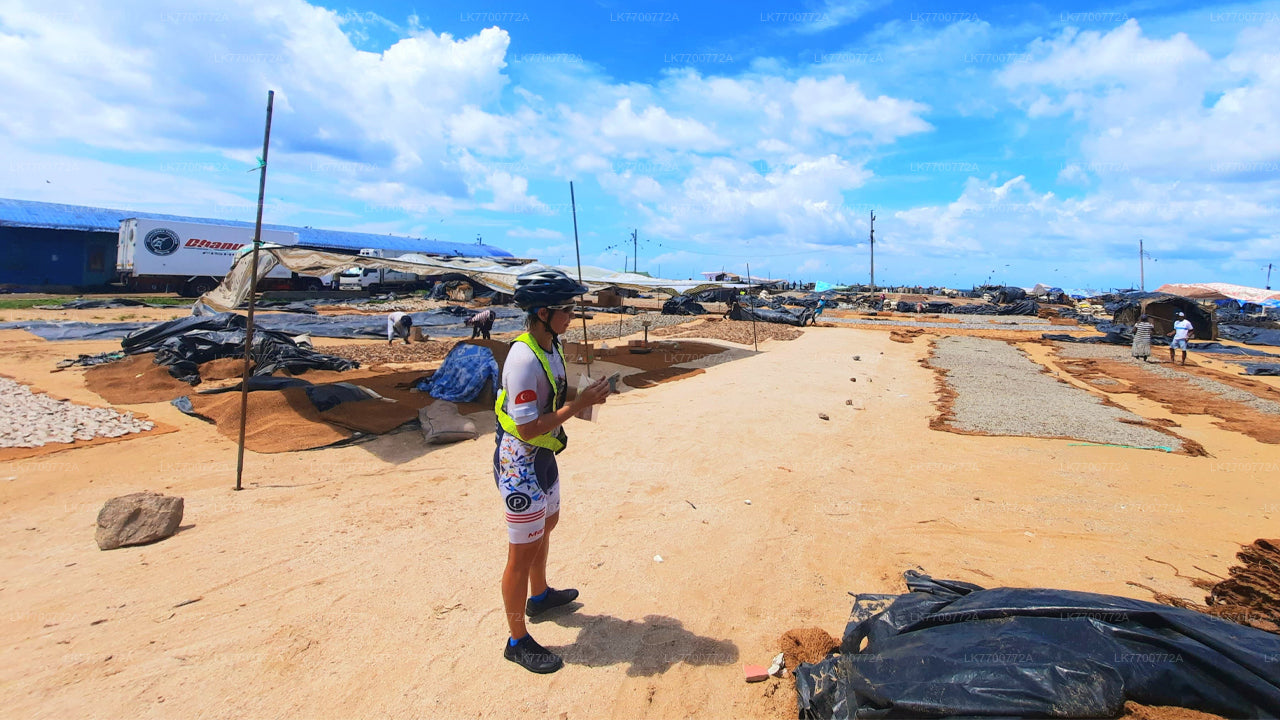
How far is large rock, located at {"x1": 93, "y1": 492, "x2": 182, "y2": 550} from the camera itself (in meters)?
4.15

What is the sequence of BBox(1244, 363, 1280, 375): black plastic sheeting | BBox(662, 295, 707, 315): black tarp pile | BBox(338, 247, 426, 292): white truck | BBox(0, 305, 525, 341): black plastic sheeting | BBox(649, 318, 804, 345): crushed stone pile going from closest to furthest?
BBox(0, 305, 525, 341): black plastic sheeting < BBox(1244, 363, 1280, 375): black plastic sheeting < BBox(649, 318, 804, 345): crushed stone pile < BBox(662, 295, 707, 315): black tarp pile < BBox(338, 247, 426, 292): white truck

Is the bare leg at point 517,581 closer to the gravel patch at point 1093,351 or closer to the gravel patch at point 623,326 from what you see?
the gravel patch at point 623,326

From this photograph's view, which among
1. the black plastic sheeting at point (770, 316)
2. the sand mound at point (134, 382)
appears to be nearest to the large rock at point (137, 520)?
the sand mound at point (134, 382)

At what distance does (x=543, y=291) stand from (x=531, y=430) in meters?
0.62

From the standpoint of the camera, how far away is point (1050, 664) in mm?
1974

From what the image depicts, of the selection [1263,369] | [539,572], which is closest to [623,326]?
[1263,369]

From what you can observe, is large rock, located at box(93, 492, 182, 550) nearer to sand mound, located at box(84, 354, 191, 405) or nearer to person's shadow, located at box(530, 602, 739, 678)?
person's shadow, located at box(530, 602, 739, 678)

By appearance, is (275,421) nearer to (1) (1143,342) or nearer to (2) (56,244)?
(1) (1143,342)

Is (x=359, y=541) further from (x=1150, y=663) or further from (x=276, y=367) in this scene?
(x=276, y=367)

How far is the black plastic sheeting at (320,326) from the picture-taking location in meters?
15.1

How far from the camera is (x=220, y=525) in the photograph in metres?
4.57

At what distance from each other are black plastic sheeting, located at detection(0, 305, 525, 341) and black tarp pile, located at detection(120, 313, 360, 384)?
6.08 ft

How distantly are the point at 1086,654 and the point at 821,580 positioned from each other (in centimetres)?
196

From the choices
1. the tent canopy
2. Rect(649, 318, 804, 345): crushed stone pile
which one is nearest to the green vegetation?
Rect(649, 318, 804, 345): crushed stone pile
